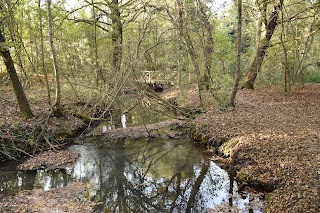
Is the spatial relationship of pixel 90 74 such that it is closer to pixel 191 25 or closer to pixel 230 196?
pixel 191 25

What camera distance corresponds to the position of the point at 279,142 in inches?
336

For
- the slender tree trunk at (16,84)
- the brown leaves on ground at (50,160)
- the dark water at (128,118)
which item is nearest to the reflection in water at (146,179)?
the brown leaves on ground at (50,160)

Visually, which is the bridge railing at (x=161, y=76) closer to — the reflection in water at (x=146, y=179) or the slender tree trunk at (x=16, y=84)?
the slender tree trunk at (x=16, y=84)

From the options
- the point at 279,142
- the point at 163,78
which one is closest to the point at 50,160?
the point at 279,142

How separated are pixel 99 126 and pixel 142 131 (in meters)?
3.22

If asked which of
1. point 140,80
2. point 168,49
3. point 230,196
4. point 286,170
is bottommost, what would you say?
point 230,196

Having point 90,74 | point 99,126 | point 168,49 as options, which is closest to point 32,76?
point 90,74

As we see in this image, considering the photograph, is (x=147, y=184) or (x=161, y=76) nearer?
(x=147, y=184)

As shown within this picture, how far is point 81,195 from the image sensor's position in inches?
298

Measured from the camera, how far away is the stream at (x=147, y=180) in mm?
6996

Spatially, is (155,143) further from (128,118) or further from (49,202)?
(128,118)

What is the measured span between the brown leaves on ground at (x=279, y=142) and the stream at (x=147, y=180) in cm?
72

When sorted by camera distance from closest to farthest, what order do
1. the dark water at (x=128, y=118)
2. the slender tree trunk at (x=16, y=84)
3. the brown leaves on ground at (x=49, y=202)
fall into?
the brown leaves on ground at (x=49, y=202)
the slender tree trunk at (x=16, y=84)
the dark water at (x=128, y=118)

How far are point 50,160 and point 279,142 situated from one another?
7.92 metres
